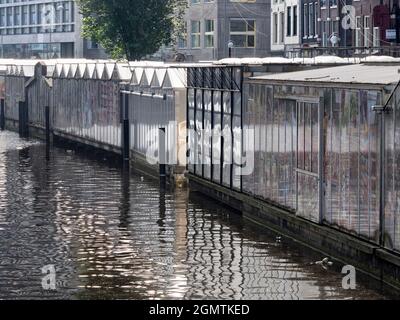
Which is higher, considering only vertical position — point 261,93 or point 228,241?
point 261,93

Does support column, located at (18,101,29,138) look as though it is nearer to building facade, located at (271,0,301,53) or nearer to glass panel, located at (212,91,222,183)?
building facade, located at (271,0,301,53)

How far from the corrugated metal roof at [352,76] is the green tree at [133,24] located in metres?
84.9

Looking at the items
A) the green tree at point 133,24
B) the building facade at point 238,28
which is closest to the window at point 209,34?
the building facade at point 238,28

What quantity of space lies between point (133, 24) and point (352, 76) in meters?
93.3

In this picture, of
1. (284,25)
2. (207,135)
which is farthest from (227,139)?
(284,25)

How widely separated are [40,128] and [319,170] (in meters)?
61.0

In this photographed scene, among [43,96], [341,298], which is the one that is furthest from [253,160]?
[43,96]

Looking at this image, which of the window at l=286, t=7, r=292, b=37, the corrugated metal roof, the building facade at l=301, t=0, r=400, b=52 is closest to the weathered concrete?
the corrugated metal roof

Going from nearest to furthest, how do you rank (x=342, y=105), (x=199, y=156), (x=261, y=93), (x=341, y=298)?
(x=341, y=298) < (x=342, y=105) < (x=261, y=93) < (x=199, y=156)

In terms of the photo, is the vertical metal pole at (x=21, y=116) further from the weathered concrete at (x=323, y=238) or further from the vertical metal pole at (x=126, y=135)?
the weathered concrete at (x=323, y=238)

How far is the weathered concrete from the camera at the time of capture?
3102 cm

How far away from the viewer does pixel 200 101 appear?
2120 inches

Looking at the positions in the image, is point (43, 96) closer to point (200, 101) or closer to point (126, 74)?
point (126, 74)
